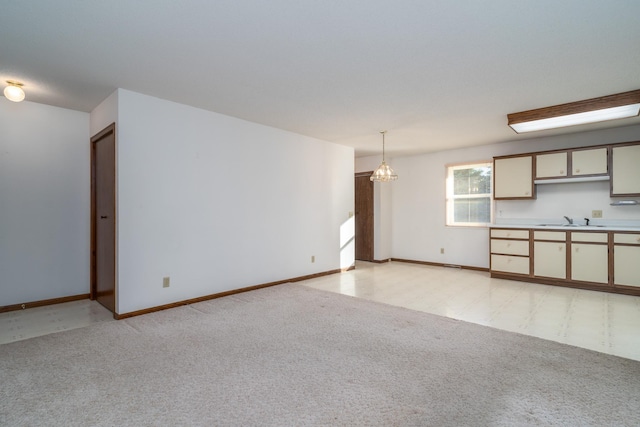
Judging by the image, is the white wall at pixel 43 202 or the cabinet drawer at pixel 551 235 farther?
the cabinet drawer at pixel 551 235

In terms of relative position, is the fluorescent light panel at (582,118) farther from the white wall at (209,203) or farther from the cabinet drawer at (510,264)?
the white wall at (209,203)

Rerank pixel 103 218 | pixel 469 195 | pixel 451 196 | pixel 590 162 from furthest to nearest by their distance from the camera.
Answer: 1. pixel 451 196
2. pixel 469 195
3. pixel 590 162
4. pixel 103 218

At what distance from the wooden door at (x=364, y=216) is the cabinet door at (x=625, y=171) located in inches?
161

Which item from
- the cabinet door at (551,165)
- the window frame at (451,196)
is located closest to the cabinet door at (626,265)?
the cabinet door at (551,165)

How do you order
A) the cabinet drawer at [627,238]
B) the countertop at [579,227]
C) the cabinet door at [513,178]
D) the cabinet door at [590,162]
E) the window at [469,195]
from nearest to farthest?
the cabinet drawer at [627,238]
the countertop at [579,227]
the cabinet door at [590,162]
the cabinet door at [513,178]
the window at [469,195]

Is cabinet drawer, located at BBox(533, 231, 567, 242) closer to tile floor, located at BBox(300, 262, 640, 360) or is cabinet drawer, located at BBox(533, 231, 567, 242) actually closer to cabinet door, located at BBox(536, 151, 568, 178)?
tile floor, located at BBox(300, 262, 640, 360)

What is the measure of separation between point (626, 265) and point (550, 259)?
850mm

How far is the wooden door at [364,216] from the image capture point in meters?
7.27

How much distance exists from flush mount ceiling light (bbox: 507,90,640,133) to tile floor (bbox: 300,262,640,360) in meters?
2.34

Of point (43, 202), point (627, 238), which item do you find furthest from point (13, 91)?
point (627, 238)

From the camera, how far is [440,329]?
3.07 metres

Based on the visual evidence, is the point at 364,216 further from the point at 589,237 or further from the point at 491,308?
the point at 589,237

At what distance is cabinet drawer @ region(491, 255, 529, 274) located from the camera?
517 cm

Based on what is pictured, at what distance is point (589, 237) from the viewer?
181 inches
